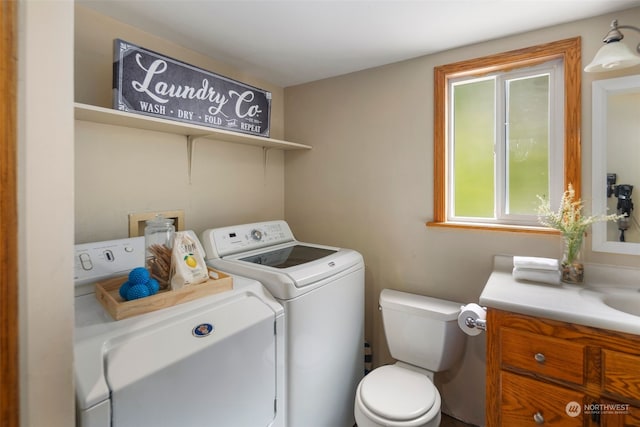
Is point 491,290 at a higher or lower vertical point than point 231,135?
lower

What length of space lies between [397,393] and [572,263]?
1093 mm

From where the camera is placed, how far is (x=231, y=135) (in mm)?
1846

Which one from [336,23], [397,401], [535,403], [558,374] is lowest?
[397,401]

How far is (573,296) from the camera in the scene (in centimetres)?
136

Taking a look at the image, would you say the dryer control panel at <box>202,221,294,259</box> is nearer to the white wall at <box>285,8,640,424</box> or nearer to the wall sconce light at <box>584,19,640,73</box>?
the white wall at <box>285,8,640,424</box>

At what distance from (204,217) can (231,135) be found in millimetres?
588

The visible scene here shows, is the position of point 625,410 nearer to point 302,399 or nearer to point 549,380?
point 549,380

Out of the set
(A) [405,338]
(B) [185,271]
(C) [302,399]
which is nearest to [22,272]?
(B) [185,271]

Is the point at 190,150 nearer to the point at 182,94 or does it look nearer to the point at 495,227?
the point at 182,94

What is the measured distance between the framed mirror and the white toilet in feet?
2.80

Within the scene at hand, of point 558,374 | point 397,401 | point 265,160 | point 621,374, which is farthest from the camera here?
point 265,160

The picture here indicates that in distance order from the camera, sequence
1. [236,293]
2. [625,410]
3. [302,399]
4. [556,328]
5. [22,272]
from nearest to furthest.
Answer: [22,272], [625,410], [556,328], [236,293], [302,399]

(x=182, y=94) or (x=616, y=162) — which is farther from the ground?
(x=182, y=94)

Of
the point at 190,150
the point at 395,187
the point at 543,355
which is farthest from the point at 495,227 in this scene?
the point at 190,150
